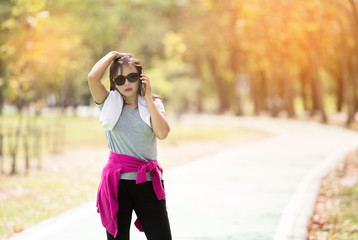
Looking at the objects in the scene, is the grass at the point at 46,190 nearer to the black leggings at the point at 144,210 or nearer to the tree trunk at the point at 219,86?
the black leggings at the point at 144,210

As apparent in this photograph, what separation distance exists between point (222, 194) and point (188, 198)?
72 cm

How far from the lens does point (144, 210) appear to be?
4.57m

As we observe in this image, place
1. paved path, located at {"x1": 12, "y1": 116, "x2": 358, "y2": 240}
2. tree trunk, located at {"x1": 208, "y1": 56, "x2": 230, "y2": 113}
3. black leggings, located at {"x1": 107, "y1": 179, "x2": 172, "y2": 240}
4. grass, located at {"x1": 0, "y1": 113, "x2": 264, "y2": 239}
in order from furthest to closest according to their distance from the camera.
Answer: tree trunk, located at {"x1": 208, "y1": 56, "x2": 230, "y2": 113} < grass, located at {"x1": 0, "y1": 113, "x2": 264, "y2": 239} < paved path, located at {"x1": 12, "y1": 116, "x2": 358, "y2": 240} < black leggings, located at {"x1": 107, "y1": 179, "x2": 172, "y2": 240}

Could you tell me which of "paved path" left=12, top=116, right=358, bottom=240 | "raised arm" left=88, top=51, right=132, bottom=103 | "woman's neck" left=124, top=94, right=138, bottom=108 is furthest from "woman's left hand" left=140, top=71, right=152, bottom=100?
"paved path" left=12, top=116, right=358, bottom=240

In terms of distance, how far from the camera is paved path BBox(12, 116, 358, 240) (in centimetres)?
775

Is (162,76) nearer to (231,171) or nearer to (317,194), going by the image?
(231,171)

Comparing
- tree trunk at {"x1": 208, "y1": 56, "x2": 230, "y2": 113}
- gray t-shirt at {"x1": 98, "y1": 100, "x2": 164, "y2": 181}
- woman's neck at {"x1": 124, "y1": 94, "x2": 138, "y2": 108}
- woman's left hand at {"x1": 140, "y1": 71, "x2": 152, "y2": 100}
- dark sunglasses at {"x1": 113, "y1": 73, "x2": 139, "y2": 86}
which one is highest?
dark sunglasses at {"x1": 113, "y1": 73, "x2": 139, "y2": 86}

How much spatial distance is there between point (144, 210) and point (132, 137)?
1.64 feet

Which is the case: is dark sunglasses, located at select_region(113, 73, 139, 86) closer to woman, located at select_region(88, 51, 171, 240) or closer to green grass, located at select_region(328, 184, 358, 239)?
woman, located at select_region(88, 51, 171, 240)

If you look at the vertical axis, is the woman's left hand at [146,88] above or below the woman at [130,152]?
above

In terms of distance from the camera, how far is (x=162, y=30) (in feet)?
103

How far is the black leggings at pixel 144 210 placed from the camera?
451cm

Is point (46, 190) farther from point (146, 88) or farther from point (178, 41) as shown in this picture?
point (178, 41)

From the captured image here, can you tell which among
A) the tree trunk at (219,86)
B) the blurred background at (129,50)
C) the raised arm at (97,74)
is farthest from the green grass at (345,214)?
the tree trunk at (219,86)
